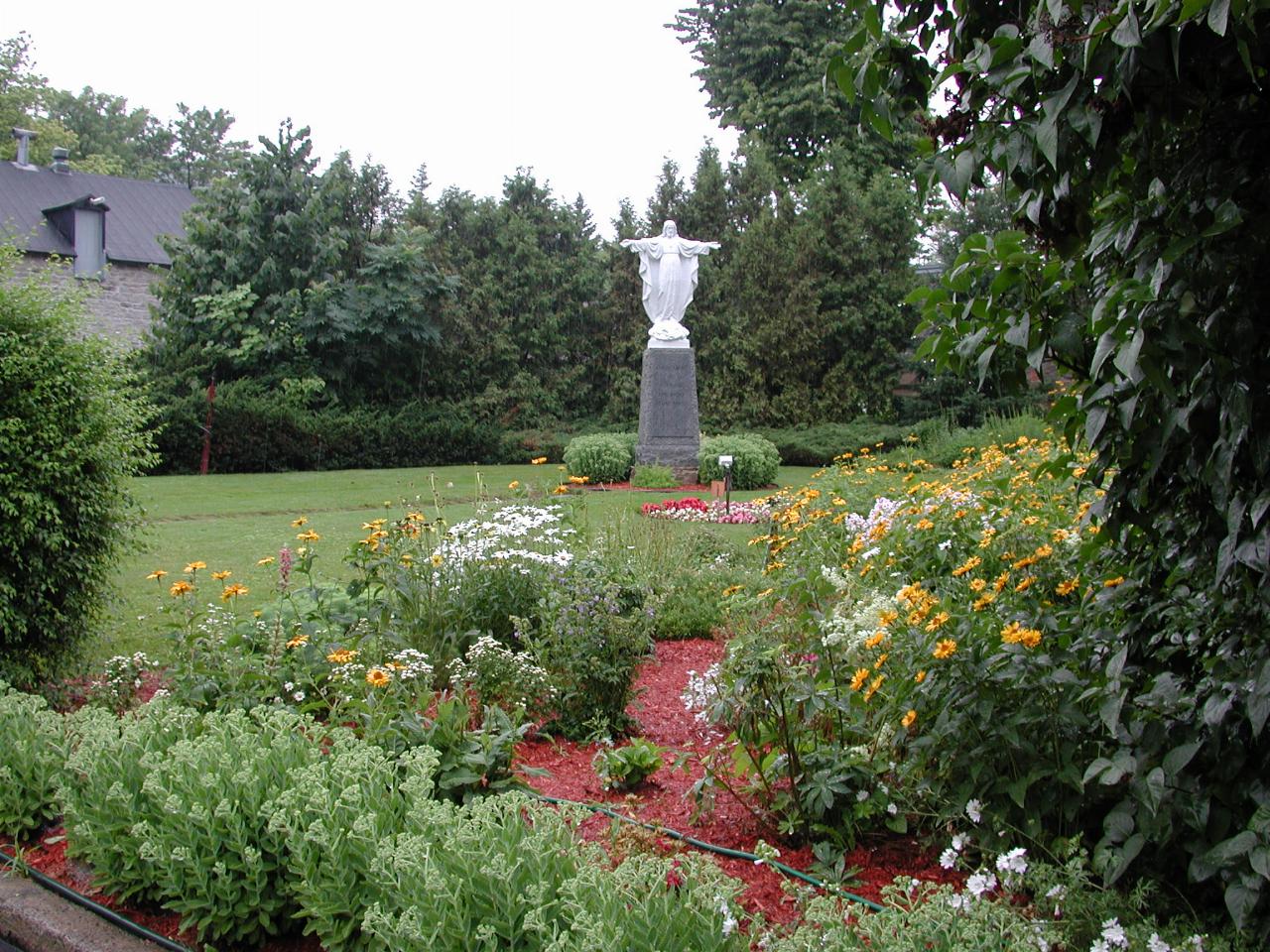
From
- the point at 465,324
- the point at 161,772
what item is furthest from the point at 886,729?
the point at 465,324

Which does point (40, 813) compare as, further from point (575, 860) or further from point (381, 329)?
point (381, 329)

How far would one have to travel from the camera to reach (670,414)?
16.3 m

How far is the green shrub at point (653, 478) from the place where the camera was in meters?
14.8

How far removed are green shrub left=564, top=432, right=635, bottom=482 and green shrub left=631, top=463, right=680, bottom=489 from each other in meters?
0.50

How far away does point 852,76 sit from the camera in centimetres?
208

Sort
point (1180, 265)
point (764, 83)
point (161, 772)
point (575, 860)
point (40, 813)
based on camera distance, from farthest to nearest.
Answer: point (764, 83) < point (40, 813) < point (161, 772) < point (575, 860) < point (1180, 265)

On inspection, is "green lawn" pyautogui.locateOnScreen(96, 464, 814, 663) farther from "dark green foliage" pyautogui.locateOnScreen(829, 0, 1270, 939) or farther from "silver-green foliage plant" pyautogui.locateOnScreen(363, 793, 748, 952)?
"dark green foliage" pyautogui.locateOnScreen(829, 0, 1270, 939)

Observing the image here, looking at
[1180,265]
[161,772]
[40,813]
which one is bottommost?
[40,813]

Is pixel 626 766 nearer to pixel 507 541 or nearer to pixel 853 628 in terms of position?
pixel 853 628

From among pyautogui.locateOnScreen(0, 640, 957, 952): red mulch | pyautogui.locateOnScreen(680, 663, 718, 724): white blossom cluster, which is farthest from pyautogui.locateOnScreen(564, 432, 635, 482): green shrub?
pyautogui.locateOnScreen(680, 663, 718, 724): white blossom cluster

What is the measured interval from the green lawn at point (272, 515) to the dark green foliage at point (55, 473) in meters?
0.30

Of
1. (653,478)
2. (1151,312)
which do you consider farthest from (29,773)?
(653,478)

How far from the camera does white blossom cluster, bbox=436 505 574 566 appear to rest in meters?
5.02

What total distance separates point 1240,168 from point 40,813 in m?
3.67
